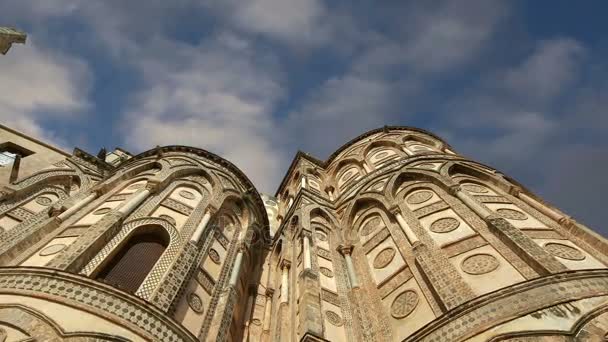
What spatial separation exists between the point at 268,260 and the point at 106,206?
6.14 m

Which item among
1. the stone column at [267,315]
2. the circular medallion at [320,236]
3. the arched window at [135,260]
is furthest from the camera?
the circular medallion at [320,236]

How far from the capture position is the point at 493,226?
34.1ft

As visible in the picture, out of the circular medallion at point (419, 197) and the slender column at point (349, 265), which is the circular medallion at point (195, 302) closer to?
the slender column at point (349, 265)

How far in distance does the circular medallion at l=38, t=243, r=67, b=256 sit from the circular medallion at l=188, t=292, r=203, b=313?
2.96 meters

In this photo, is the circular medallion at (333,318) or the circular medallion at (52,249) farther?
the circular medallion at (333,318)

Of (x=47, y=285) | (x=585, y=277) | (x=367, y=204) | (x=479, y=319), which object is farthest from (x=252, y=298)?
(x=585, y=277)

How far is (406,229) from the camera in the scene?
39.5 feet

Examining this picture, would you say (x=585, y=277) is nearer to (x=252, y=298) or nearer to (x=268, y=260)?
(x=252, y=298)

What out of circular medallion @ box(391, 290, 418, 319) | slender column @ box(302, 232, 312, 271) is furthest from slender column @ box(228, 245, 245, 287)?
circular medallion @ box(391, 290, 418, 319)

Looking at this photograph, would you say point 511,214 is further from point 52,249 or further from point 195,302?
point 52,249

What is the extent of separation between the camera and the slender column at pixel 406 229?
445 inches

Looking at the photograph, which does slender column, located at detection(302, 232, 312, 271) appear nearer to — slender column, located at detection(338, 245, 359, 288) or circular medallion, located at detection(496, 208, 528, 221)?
slender column, located at detection(338, 245, 359, 288)

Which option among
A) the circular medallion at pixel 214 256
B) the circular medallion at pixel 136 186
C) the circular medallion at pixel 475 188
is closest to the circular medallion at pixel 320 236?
the circular medallion at pixel 214 256

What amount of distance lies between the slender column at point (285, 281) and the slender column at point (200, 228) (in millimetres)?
2708
